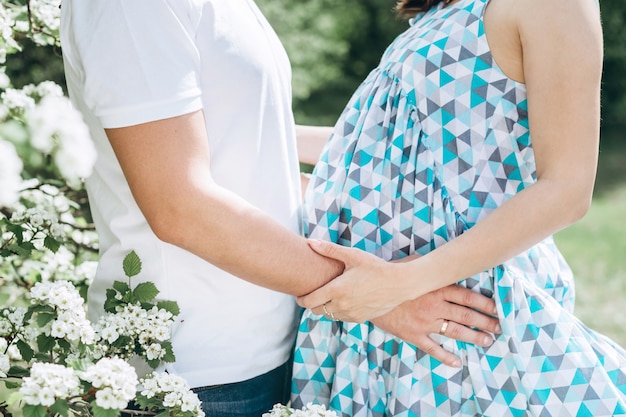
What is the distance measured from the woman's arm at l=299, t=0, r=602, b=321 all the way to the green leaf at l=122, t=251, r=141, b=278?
1.17ft

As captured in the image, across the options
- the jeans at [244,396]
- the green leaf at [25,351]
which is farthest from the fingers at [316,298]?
the green leaf at [25,351]

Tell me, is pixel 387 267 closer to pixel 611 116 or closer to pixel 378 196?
pixel 378 196

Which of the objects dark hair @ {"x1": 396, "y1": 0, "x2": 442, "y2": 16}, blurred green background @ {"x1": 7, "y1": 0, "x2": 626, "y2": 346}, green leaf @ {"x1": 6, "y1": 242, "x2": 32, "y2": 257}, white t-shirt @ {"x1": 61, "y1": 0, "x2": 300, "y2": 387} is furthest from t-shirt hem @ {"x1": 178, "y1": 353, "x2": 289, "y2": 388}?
blurred green background @ {"x1": 7, "y1": 0, "x2": 626, "y2": 346}

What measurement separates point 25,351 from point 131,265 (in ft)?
1.01

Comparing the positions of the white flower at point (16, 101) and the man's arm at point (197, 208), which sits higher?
the man's arm at point (197, 208)

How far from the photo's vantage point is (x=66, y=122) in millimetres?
1095

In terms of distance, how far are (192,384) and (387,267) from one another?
490mm

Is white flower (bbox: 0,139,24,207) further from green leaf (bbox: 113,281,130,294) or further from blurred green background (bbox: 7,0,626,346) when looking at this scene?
blurred green background (bbox: 7,0,626,346)

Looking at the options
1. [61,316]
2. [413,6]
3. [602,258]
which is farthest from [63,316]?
A: [602,258]

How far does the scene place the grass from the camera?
5750 mm

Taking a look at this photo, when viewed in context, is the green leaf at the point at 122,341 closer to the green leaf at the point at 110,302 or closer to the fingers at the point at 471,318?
the green leaf at the point at 110,302

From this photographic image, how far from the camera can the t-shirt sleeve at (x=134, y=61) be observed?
1.36m

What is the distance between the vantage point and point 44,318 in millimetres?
1508

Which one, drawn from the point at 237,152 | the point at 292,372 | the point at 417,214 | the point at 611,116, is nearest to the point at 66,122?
the point at 237,152
